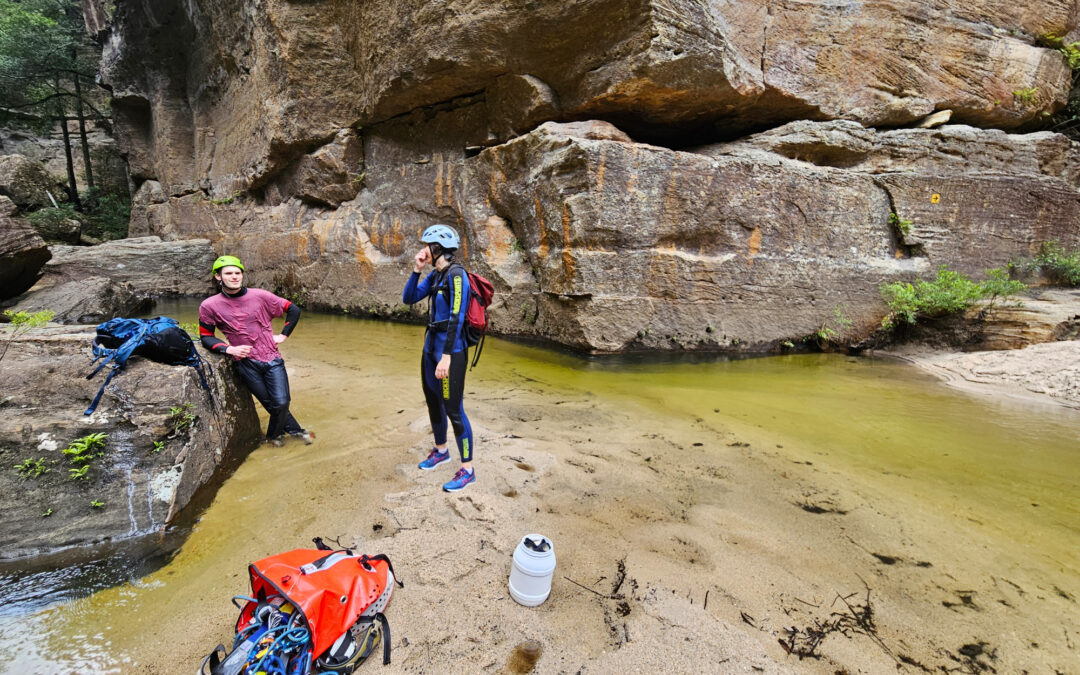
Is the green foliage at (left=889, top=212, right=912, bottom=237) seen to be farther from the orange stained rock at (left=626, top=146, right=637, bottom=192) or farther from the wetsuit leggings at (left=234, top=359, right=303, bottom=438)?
the wetsuit leggings at (left=234, top=359, right=303, bottom=438)

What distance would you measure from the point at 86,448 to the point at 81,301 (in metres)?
8.21

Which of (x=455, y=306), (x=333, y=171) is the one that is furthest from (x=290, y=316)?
(x=333, y=171)

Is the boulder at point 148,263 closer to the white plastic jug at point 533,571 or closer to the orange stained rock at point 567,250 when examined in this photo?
the orange stained rock at point 567,250

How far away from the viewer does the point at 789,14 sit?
7.71 metres

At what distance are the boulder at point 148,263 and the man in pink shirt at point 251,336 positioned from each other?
10940 millimetres

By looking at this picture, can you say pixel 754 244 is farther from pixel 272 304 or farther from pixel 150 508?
pixel 150 508

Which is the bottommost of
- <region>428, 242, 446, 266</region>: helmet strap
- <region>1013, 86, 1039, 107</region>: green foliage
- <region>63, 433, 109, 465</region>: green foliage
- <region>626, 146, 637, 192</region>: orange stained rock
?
<region>63, 433, 109, 465</region>: green foliage

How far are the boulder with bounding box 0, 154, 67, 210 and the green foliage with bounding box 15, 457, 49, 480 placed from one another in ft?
65.9

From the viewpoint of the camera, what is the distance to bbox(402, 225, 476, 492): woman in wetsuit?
122 inches

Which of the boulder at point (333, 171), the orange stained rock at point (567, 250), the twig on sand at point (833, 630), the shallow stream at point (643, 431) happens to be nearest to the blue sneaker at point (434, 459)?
the shallow stream at point (643, 431)

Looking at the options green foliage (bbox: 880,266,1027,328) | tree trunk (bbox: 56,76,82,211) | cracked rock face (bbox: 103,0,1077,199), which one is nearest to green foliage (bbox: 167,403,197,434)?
cracked rock face (bbox: 103,0,1077,199)

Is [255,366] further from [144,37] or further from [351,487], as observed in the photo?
[144,37]

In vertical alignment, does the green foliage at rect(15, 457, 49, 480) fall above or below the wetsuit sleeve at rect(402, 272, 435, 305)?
below

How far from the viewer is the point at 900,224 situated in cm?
786
